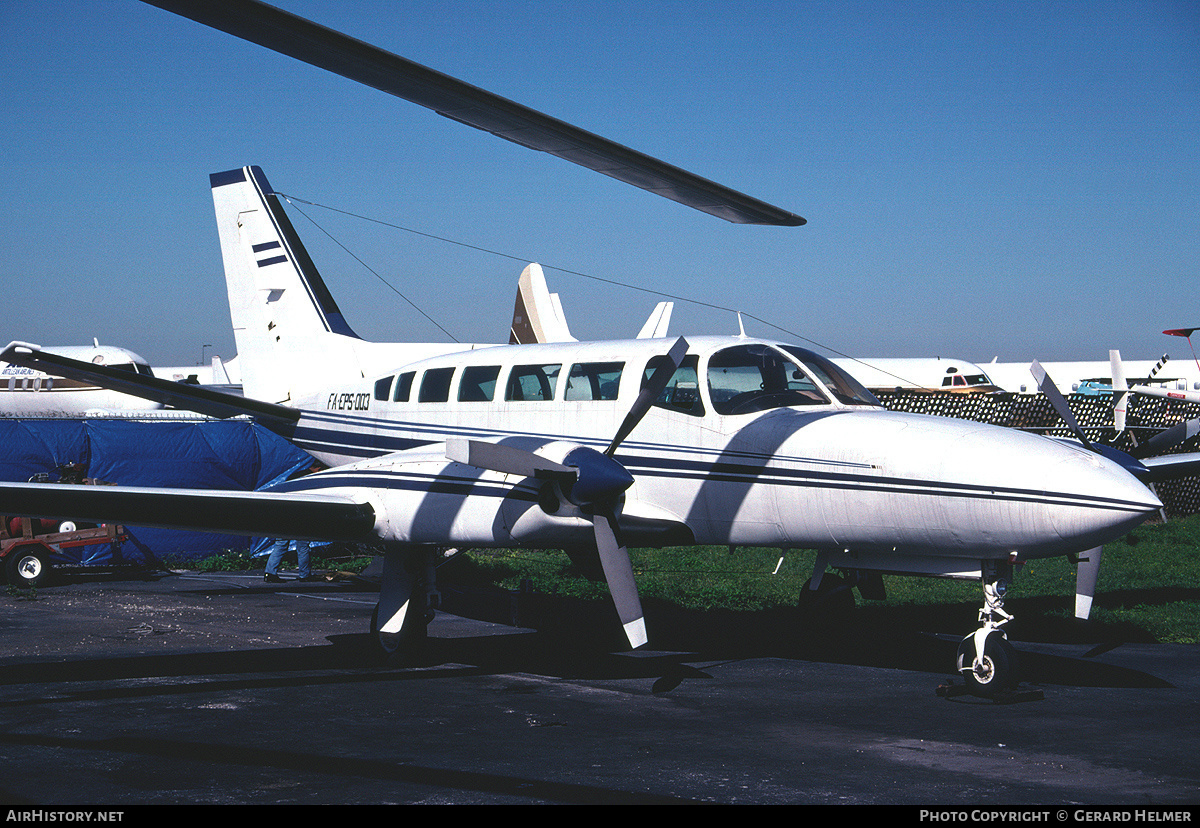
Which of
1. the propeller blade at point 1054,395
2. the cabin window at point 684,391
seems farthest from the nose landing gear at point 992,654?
the cabin window at point 684,391

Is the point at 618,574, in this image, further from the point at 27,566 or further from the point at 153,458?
the point at 153,458

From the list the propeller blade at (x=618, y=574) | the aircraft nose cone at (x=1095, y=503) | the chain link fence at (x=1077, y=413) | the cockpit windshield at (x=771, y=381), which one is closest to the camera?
the aircraft nose cone at (x=1095, y=503)

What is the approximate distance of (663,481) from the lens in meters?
10.4

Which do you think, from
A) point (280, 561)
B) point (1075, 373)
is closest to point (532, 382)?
point (280, 561)

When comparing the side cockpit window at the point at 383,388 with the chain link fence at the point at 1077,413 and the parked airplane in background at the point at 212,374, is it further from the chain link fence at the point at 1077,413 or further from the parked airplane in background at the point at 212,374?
the parked airplane in background at the point at 212,374

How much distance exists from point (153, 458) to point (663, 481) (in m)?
14.0

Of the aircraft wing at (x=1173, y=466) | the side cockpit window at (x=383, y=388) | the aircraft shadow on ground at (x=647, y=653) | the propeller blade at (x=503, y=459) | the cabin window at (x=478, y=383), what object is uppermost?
the cabin window at (x=478, y=383)

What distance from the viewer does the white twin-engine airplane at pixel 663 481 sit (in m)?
8.66

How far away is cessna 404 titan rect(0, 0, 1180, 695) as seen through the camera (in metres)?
8.38

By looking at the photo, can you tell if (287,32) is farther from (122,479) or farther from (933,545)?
(122,479)

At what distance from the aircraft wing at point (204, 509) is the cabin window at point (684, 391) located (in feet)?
10.6

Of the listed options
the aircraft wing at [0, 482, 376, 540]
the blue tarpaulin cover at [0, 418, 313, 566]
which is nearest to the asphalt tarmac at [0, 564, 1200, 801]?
the aircraft wing at [0, 482, 376, 540]

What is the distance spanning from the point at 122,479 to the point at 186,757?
48.0 feet

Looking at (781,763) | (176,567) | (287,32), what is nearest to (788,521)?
(781,763)
